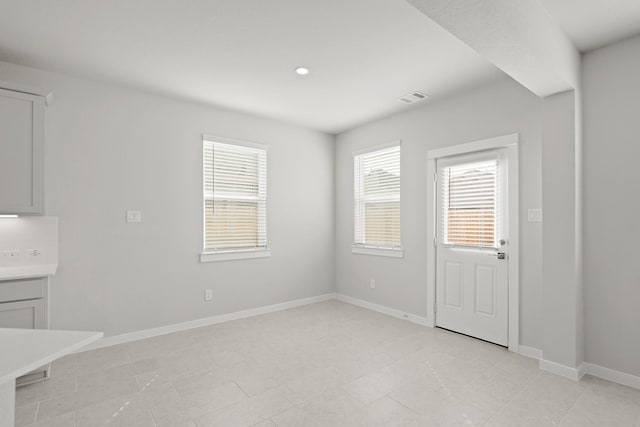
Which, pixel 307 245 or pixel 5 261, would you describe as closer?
pixel 5 261

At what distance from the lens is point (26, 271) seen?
8.86 ft

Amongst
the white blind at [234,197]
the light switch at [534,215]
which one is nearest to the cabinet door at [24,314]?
the white blind at [234,197]

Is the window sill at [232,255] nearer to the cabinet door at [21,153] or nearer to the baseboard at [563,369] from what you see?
the cabinet door at [21,153]

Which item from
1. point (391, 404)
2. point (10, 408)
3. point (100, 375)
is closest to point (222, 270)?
point (100, 375)

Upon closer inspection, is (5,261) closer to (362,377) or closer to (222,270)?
(222,270)

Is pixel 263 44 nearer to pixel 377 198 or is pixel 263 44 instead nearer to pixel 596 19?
pixel 596 19

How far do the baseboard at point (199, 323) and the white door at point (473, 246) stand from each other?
197 centimetres

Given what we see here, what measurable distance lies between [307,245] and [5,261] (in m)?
3.35

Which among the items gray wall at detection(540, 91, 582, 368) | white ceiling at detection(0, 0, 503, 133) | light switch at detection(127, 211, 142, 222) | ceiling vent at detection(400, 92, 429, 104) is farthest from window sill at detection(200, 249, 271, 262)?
gray wall at detection(540, 91, 582, 368)

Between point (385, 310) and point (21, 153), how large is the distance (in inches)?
165

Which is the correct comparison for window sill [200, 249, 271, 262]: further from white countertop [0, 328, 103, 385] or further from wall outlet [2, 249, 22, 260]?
white countertop [0, 328, 103, 385]

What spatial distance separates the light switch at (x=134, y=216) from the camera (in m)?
3.53

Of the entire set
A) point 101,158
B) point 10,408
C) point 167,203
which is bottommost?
point 10,408

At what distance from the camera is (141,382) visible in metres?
2.59
